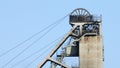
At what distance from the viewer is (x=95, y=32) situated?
2431 inches

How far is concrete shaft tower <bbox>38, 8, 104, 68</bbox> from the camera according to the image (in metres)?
60.7

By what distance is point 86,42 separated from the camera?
203ft

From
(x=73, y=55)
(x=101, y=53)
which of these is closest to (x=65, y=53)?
(x=73, y=55)

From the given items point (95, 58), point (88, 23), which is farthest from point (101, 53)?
point (88, 23)

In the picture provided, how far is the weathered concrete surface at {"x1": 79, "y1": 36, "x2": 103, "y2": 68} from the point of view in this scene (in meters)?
60.4

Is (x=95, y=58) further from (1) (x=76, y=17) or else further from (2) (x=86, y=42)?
(1) (x=76, y=17)

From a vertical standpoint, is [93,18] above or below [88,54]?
above

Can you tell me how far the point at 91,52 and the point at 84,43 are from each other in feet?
5.62

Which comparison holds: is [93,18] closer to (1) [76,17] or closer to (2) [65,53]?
(1) [76,17]

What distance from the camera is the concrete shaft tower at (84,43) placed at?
60.7 meters

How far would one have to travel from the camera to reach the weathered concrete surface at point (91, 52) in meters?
60.4

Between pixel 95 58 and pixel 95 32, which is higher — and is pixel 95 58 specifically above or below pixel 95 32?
below

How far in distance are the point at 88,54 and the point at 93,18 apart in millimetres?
5652

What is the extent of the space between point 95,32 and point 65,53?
17.6 feet
